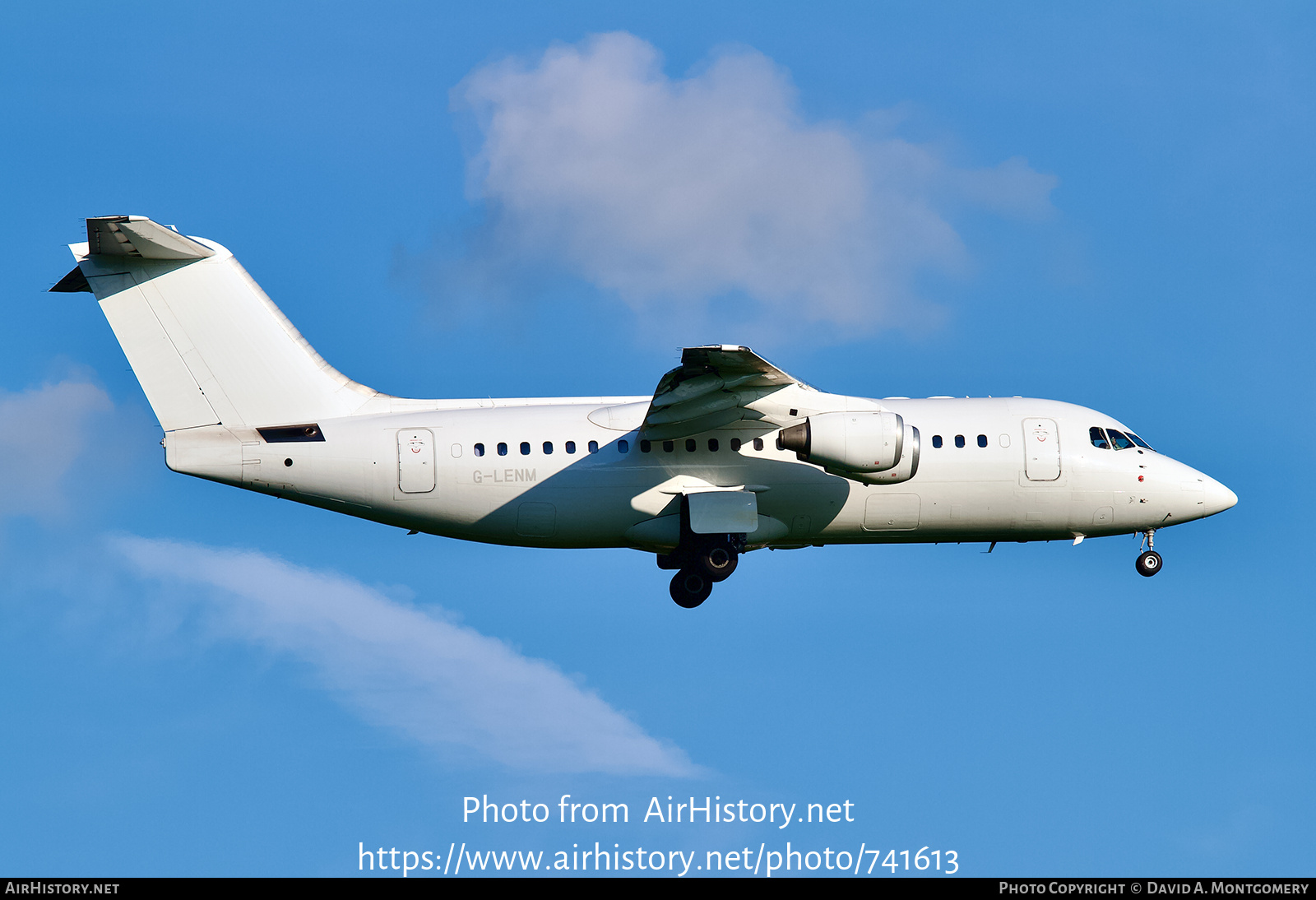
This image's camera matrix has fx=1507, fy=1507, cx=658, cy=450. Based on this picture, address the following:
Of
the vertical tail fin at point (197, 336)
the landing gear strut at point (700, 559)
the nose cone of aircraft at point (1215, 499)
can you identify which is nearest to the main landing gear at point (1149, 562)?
the nose cone of aircraft at point (1215, 499)

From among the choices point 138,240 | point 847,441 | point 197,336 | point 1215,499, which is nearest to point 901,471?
point 847,441

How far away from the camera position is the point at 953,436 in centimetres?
2655

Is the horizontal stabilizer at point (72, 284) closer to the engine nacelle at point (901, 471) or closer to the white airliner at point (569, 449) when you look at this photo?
the white airliner at point (569, 449)

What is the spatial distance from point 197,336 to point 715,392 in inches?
348

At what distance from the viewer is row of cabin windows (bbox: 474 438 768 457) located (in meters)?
25.7

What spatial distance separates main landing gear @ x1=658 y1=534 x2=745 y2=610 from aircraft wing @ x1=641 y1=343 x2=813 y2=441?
197cm

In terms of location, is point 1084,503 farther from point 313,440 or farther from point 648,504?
point 313,440

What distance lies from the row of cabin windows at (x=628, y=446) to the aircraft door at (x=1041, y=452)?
16.0 ft

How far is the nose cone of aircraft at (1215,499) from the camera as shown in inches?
1089

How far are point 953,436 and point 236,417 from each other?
12.4 meters

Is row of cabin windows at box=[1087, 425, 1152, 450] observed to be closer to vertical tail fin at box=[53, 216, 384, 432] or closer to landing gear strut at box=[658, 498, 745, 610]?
landing gear strut at box=[658, 498, 745, 610]

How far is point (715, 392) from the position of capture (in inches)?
966

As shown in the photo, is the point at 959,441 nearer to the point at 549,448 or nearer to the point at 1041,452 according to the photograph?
the point at 1041,452

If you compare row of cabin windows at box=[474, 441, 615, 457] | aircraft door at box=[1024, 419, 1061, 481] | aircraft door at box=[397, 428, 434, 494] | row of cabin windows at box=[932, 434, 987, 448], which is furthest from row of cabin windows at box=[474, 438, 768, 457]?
aircraft door at box=[1024, 419, 1061, 481]
